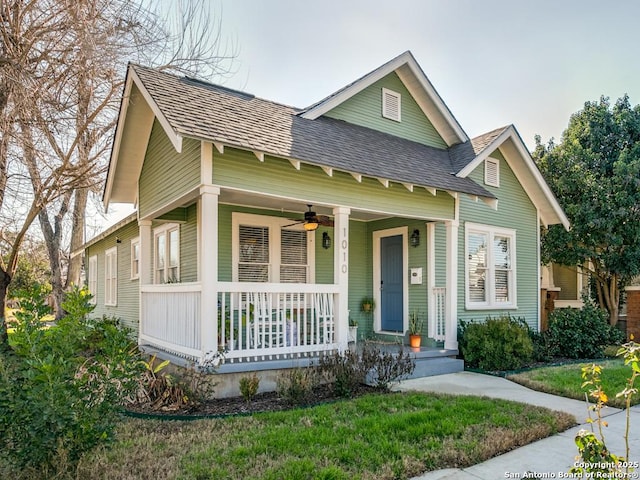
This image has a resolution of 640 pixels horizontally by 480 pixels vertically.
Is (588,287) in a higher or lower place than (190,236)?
lower

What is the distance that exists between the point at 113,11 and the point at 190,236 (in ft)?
17.1

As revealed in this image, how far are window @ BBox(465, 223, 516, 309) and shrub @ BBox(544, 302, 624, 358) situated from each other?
108 cm

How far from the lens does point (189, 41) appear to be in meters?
13.3

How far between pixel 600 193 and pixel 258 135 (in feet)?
34.2

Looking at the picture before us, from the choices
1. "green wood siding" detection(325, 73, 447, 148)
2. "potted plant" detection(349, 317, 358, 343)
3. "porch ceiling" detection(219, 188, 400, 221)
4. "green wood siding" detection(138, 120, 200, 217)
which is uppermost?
"green wood siding" detection(325, 73, 447, 148)

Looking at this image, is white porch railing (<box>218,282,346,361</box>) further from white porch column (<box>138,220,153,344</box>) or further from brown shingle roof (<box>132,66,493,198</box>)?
white porch column (<box>138,220,153,344</box>)

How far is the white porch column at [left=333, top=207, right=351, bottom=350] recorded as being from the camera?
7.65 metres

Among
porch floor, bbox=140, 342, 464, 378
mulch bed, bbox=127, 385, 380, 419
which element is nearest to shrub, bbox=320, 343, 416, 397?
mulch bed, bbox=127, 385, 380, 419

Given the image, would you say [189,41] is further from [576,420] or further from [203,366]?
[576,420]

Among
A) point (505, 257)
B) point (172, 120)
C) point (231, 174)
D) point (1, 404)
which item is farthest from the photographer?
point (505, 257)

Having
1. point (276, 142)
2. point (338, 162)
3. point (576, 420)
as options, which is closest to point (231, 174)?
Result: point (276, 142)

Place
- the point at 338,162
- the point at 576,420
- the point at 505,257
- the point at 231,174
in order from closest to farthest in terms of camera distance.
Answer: the point at 576,420
the point at 231,174
the point at 338,162
the point at 505,257

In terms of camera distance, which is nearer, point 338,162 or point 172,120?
point 172,120

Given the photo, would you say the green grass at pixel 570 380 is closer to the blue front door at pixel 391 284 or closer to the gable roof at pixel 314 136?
the blue front door at pixel 391 284
